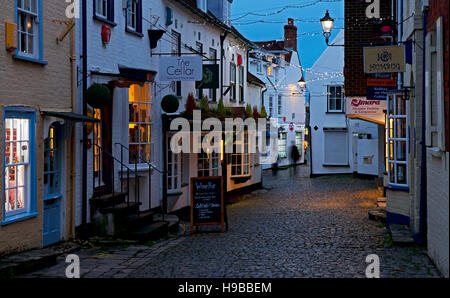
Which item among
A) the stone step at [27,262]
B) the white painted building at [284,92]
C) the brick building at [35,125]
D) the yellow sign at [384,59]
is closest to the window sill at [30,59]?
the brick building at [35,125]

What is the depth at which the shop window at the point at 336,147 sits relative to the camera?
3381 cm

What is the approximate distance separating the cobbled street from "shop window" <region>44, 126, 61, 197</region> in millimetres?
1387

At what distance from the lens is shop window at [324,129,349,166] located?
33812 millimetres

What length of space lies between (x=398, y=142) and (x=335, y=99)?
21.4m

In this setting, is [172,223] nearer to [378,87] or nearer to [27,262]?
[27,262]

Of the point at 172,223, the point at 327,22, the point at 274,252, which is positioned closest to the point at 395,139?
the point at 327,22

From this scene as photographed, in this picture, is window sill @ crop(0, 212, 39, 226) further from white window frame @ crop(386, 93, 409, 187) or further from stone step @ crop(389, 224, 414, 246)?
white window frame @ crop(386, 93, 409, 187)

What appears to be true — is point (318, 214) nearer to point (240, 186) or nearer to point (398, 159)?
point (398, 159)

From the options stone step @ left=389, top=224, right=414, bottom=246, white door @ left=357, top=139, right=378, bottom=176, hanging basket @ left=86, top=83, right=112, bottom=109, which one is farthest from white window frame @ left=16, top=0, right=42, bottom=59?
white door @ left=357, top=139, right=378, bottom=176

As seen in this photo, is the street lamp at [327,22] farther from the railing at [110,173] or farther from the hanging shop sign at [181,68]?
the railing at [110,173]

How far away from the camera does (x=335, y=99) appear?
34406 mm

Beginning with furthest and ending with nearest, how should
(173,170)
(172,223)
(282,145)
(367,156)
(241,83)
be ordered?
(282,145)
(367,156)
(241,83)
(173,170)
(172,223)

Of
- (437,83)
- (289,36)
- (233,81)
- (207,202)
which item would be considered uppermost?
(289,36)

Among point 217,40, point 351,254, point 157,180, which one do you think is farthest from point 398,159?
point 217,40
